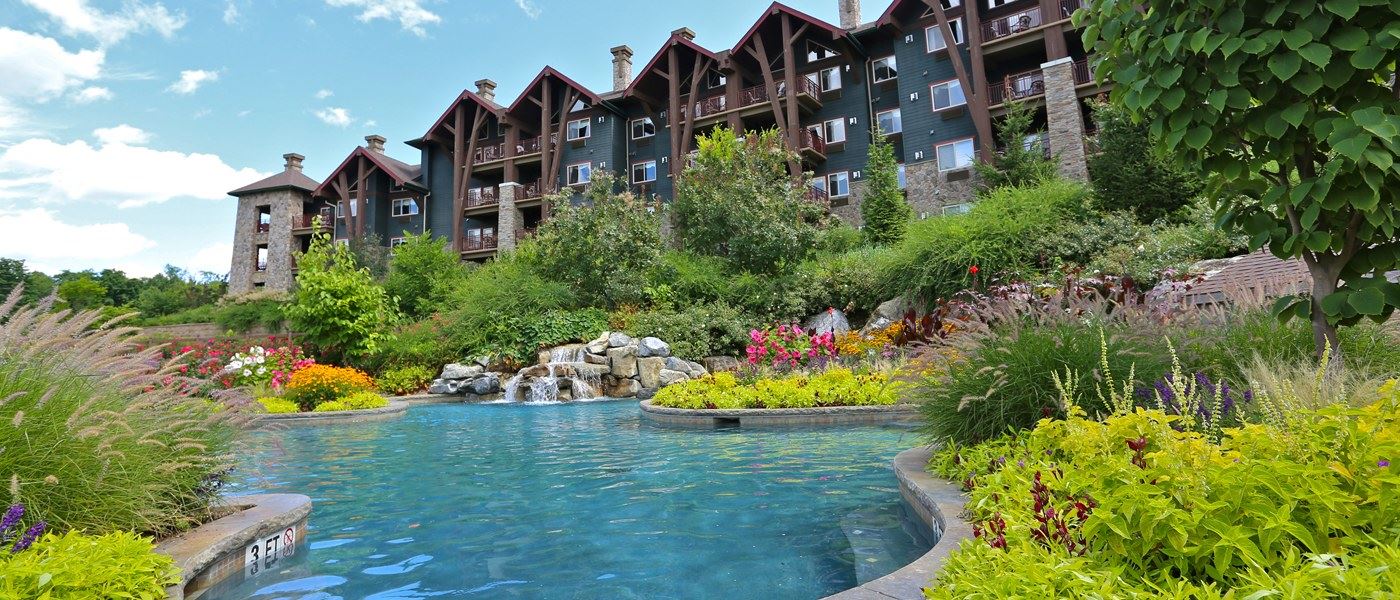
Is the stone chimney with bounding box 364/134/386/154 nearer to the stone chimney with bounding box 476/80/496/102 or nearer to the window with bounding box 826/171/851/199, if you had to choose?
the stone chimney with bounding box 476/80/496/102

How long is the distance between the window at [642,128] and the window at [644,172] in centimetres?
136

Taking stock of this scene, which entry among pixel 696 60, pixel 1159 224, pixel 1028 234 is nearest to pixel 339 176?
pixel 696 60

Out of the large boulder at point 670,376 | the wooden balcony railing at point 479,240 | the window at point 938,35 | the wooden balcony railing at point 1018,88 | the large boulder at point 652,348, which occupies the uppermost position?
the window at point 938,35

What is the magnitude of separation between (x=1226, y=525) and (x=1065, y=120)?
24846 mm

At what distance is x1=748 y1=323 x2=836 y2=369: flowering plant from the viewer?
1297 cm

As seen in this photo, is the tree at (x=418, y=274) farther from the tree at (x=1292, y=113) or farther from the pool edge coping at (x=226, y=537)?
the tree at (x=1292, y=113)

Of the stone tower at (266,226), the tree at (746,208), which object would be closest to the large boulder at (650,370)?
the tree at (746,208)

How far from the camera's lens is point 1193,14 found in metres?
3.50

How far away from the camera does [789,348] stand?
578 inches

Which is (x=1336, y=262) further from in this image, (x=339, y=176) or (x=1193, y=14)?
(x=339, y=176)

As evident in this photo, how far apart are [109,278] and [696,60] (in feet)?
199

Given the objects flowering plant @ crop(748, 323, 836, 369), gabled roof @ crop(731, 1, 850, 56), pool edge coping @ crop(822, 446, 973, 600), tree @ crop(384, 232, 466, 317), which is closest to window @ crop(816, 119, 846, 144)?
gabled roof @ crop(731, 1, 850, 56)

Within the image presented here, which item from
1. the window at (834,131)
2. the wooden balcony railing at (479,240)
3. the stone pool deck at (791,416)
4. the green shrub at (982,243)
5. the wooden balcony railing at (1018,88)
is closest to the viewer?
the stone pool deck at (791,416)

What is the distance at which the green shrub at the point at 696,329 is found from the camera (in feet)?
61.5
